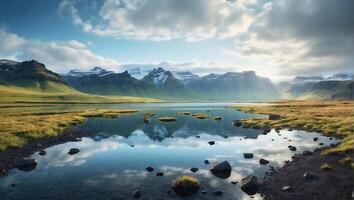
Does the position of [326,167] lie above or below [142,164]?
above

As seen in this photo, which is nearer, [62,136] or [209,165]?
[209,165]

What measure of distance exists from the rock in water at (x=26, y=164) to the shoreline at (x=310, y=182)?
103 feet

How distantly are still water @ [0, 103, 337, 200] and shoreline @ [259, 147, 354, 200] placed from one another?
218cm

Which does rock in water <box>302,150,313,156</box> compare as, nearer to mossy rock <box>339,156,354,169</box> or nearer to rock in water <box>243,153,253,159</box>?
mossy rock <box>339,156,354,169</box>

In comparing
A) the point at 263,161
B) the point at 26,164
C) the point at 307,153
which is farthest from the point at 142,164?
the point at 307,153

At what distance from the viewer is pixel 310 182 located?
3441cm

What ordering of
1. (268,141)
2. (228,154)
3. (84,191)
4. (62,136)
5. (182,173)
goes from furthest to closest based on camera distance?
1. (62,136)
2. (268,141)
3. (228,154)
4. (182,173)
5. (84,191)

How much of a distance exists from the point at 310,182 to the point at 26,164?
3816cm

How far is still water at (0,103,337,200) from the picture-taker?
32081mm

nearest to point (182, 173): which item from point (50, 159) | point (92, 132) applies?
point (50, 159)

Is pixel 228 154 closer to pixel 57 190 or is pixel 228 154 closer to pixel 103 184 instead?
pixel 103 184

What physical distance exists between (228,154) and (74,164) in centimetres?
2547

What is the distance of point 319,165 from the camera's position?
4100 centimetres

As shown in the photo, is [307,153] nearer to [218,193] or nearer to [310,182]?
[310,182]
